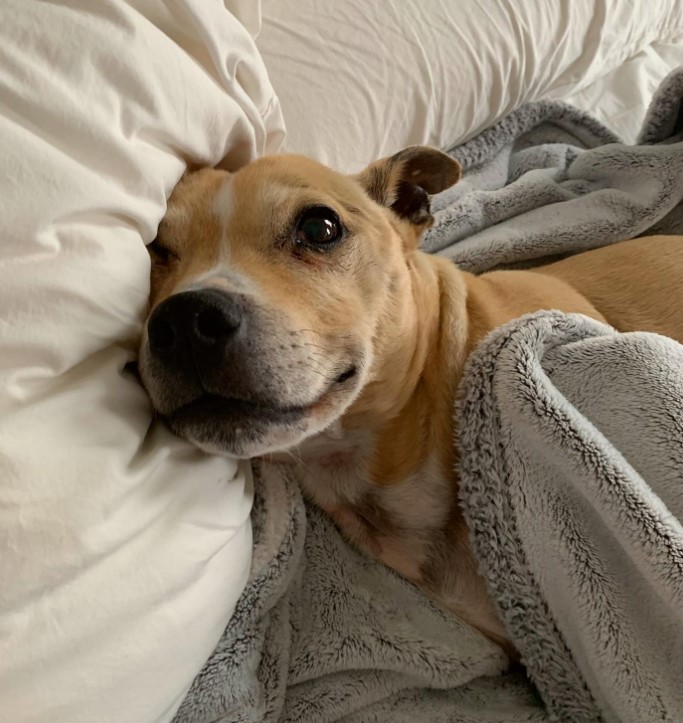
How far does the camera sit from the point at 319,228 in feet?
A: 4.26

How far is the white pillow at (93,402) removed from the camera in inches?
31.3

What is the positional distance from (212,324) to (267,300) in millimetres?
122

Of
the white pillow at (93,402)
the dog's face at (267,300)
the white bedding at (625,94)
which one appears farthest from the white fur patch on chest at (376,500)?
the white bedding at (625,94)

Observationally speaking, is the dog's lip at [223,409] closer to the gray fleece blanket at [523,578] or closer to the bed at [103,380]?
the bed at [103,380]

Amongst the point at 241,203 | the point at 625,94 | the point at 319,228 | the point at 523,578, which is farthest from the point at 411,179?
the point at 625,94

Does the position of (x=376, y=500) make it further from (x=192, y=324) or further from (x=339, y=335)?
(x=192, y=324)

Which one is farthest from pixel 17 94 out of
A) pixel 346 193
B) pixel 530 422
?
pixel 530 422

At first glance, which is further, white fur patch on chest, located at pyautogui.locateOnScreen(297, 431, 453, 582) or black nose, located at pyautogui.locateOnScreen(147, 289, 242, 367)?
white fur patch on chest, located at pyautogui.locateOnScreen(297, 431, 453, 582)

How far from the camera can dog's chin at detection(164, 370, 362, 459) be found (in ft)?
3.44

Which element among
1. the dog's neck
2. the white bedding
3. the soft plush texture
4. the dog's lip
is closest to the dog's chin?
the dog's lip

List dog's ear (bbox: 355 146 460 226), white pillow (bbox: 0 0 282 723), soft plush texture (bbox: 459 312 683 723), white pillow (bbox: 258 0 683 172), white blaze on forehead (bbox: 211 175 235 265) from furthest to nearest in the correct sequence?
white pillow (bbox: 258 0 683 172), dog's ear (bbox: 355 146 460 226), white blaze on forehead (bbox: 211 175 235 265), soft plush texture (bbox: 459 312 683 723), white pillow (bbox: 0 0 282 723)

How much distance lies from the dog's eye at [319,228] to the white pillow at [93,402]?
0.27m

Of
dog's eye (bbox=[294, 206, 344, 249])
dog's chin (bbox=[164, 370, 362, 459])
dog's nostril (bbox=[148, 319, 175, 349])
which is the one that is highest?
dog's eye (bbox=[294, 206, 344, 249])

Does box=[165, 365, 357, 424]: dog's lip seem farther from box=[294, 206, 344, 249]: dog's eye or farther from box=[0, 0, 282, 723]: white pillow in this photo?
box=[294, 206, 344, 249]: dog's eye
